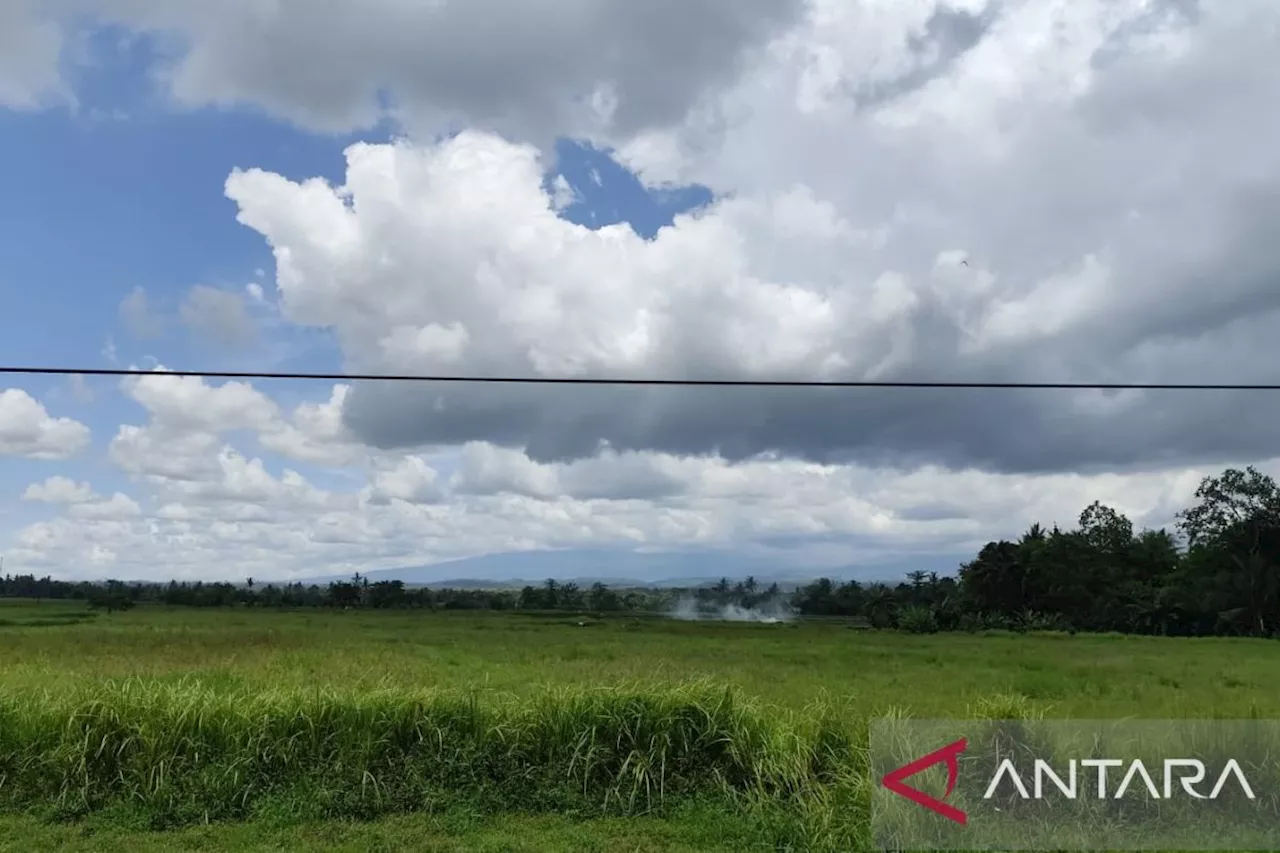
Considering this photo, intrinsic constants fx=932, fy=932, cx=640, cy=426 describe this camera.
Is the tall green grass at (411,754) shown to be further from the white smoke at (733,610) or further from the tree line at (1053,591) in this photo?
the white smoke at (733,610)

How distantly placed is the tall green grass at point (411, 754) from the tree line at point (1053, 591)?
40578 mm

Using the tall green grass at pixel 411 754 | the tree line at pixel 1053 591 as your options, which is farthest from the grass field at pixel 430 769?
the tree line at pixel 1053 591

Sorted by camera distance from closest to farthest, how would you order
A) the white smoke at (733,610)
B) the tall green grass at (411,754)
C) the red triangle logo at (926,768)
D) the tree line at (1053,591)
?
the red triangle logo at (926,768)
the tall green grass at (411,754)
the tree line at (1053,591)
the white smoke at (733,610)

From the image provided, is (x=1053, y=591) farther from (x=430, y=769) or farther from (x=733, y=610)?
(x=430, y=769)

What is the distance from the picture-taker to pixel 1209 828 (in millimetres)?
6125

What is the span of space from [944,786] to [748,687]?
11133 mm

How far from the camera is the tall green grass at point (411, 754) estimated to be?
662 centimetres

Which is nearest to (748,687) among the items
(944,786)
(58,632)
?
(944,786)

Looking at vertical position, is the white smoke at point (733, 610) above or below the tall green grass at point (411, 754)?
below

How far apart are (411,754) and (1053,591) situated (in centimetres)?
4881

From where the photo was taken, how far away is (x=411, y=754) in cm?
718

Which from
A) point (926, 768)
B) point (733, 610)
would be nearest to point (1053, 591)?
point (733, 610)

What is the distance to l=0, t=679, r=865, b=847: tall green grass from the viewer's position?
261 inches

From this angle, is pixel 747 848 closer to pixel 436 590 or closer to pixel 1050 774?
pixel 1050 774
